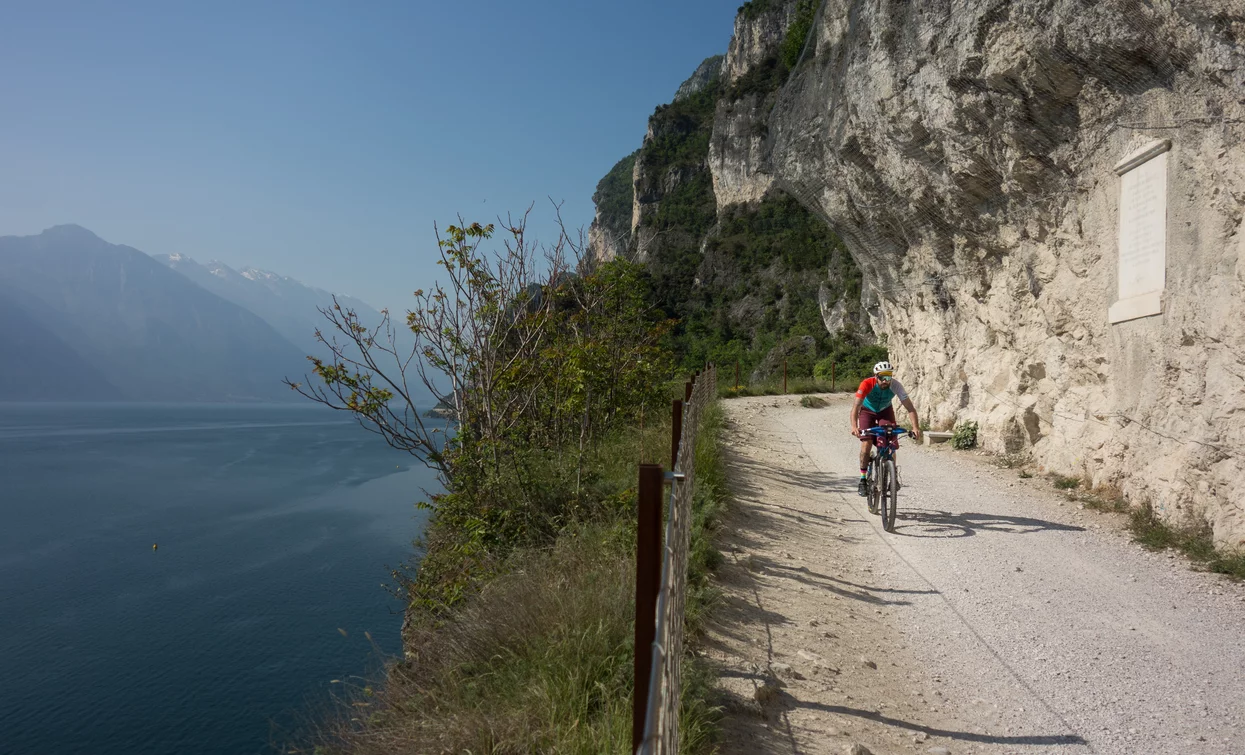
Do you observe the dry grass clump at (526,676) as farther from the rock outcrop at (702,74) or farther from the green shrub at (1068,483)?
the rock outcrop at (702,74)

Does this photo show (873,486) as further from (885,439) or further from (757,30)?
(757,30)

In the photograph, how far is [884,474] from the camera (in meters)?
7.09

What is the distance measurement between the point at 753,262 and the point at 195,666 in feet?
178

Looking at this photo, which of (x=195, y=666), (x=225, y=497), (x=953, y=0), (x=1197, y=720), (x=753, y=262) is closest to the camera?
(x=1197, y=720)

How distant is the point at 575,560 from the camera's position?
4902mm

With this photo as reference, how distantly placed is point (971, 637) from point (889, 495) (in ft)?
9.13

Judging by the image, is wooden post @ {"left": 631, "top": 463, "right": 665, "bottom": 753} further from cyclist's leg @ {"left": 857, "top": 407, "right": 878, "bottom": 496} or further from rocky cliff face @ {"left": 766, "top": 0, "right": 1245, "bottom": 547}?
rocky cliff face @ {"left": 766, "top": 0, "right": 1245, "bottom": 547}

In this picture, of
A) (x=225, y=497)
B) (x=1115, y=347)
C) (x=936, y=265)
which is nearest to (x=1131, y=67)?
(x=1115, y=347)

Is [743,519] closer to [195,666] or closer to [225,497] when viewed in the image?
[195,666]

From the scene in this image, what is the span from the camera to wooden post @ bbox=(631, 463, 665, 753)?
70.2 inches

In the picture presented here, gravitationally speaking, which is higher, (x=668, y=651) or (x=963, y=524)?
(x=668, y=651)

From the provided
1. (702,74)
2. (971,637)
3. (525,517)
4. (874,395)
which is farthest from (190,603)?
(702,74)

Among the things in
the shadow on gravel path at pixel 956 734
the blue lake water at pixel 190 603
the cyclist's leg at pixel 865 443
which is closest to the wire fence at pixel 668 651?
the shadow on gravel path at pixel 956 734

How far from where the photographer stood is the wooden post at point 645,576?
5.85 ft
